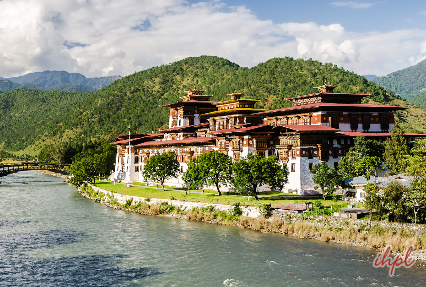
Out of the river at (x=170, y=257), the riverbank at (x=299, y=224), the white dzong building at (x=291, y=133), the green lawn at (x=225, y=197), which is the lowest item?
the river at (x=170, y=257)

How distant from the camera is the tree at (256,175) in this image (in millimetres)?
69375

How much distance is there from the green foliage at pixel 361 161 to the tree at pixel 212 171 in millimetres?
19814

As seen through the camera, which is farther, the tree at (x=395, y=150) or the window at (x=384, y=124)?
the window at (x=384, y=124)

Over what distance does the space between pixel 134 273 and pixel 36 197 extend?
65414 mm

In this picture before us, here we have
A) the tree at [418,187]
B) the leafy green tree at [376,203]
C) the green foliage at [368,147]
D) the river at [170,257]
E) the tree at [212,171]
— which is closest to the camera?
the river at [170,257]

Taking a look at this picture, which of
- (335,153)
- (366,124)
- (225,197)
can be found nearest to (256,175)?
(225,197)

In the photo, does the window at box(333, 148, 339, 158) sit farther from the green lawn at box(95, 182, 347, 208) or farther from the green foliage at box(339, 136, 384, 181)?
the green lawn at box(95, 182, 347, 208)

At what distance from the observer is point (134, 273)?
40.8 metres

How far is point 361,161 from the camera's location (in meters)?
69.4

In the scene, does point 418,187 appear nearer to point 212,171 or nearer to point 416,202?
point 416,202

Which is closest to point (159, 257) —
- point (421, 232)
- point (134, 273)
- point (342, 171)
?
point (134, 273)

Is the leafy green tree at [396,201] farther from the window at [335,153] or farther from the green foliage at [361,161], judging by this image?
the window at [335,153]

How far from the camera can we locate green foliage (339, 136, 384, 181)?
70188 mm

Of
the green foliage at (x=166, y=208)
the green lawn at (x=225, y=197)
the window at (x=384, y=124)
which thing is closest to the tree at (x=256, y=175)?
the green lawn at (x=225, y=197)
